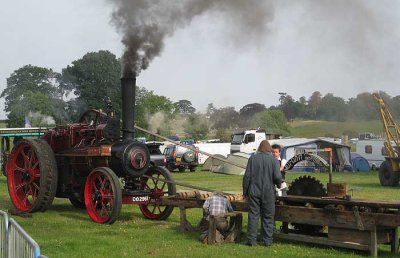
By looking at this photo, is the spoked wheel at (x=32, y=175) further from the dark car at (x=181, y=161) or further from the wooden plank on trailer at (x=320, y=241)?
the dark car at (x=181, y=161)

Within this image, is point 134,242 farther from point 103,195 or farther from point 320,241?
point 320,241

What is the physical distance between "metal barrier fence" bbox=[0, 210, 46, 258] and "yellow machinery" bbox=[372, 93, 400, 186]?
60.2 feet

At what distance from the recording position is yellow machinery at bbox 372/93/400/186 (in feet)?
70.9

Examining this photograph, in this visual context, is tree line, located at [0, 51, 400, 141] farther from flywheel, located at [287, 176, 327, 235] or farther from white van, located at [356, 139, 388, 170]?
flywheel, located at [287, 176, 327, 235]

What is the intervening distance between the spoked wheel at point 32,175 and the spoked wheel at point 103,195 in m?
1.16

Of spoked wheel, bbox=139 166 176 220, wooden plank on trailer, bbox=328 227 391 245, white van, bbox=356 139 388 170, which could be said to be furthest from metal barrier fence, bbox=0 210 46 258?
white van, bbox=356 139 388 170

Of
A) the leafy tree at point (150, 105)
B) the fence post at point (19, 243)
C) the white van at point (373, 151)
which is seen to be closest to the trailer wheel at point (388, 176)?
the white van at point (373, 151)

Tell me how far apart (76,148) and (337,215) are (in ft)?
19.6

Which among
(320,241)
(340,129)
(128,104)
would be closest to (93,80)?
(340,129)

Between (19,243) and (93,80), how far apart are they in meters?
54.2

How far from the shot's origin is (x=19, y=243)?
15.8 feet

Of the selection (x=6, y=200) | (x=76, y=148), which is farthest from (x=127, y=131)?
(x=6, y=200)

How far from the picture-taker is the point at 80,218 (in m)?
11.4

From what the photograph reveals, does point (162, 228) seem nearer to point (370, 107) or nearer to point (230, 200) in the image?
point (230, 200)
